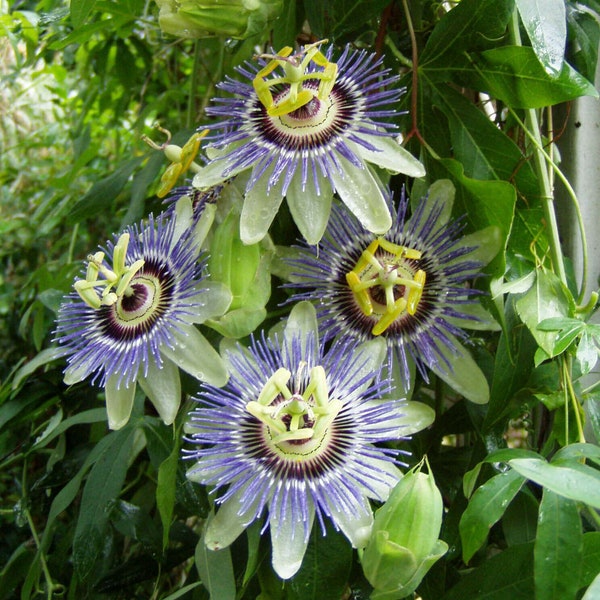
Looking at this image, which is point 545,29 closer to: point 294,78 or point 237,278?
point 294,78

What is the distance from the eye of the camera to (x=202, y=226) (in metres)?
0.90

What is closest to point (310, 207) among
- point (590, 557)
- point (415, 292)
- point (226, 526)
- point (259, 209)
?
point (259, 209)

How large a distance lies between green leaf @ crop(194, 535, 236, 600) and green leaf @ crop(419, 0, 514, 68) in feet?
2.24

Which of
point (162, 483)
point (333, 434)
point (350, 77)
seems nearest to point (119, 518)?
point (162, 483)

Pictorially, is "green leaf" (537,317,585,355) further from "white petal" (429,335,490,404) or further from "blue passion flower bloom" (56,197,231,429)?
"blue passion flower bloom" (56,197,231,429)

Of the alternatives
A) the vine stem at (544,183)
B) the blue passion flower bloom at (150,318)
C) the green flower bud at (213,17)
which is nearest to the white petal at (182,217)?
the blue passion flower bloom at (150,318)

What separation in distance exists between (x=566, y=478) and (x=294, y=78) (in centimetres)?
53

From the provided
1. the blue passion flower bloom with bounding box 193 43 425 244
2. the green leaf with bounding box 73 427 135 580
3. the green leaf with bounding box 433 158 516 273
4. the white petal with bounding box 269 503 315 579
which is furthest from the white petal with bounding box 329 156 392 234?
the green leaf with bounding box 73 427 135 580

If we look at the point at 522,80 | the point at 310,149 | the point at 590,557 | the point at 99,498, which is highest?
the point at 522,80

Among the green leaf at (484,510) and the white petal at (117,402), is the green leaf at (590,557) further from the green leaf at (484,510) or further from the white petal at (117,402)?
the white petal at (117,402)

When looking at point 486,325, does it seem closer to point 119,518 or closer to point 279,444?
point 279,444

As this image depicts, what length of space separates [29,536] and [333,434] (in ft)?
3.51

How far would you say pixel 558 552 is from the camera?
0.69 meters

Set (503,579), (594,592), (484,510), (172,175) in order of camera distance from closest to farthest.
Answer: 1. (594,592)
2. (484,510)
3. (503,579)
4. (172,175)
